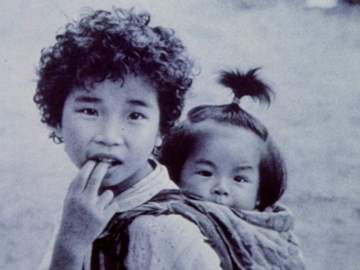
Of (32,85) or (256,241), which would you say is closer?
(256,241)

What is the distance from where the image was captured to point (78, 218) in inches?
89.6

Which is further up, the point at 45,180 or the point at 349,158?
the point at 349,158

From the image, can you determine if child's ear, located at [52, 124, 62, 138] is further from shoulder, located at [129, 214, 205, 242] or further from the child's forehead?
shoulder, located at [129, 214, 205, 242]

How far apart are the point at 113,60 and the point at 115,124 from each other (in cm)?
20

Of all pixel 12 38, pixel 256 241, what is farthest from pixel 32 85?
pixel 256 241

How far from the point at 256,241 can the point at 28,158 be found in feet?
2.68

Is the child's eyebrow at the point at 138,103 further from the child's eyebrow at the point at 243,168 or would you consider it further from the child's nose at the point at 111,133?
the child's eyebrow at the point at 243,168

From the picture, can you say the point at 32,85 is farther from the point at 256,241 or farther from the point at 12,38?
the point at 256,241

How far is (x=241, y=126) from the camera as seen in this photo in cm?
240

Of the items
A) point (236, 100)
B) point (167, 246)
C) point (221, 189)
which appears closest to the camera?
point (167, 246)

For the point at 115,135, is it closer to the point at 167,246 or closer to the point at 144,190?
the point at 144,190

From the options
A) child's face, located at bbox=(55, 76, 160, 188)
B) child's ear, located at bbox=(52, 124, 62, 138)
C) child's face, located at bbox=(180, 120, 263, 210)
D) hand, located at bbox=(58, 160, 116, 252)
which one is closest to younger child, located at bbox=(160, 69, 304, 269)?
child's face, located at bbox=(180, 120, 263, 210)

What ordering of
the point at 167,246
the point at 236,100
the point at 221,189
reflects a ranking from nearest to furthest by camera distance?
the point at 167,246, the point at 221,189, the point at 236,100

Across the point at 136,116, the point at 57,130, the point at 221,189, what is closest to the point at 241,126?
the point at 221,189
